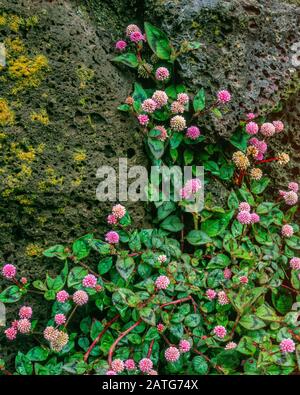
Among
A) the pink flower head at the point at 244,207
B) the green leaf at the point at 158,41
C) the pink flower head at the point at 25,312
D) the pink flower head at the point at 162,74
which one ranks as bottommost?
the pink flower head at the point at 25,312

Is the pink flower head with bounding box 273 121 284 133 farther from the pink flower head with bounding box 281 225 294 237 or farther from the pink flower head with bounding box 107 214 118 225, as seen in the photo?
the pink flower head with bounding box 107 214 118 225

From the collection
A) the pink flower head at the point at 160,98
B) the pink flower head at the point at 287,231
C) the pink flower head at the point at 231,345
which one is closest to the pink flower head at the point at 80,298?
the pink flower head at the point at 231,345

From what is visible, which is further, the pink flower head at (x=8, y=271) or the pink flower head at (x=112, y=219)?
the pink flower head at (x=112, y=219)

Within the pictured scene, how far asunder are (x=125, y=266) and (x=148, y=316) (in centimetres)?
28

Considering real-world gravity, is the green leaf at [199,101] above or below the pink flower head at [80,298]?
above

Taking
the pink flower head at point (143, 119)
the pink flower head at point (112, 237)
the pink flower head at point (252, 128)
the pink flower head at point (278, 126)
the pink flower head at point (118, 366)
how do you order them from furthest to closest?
1. the pink flower head at point (278, 126)
2. the pink flower head at point (252, 128)
3. the pink flower head at point (143, 119)
4. the pink flower head at point (112, 237)
5. the pink flower head at point (118, 366)

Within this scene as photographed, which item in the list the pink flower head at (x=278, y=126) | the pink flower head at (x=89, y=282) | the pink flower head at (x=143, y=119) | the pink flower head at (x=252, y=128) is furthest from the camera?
the pink flower head at (x=278, y=126)

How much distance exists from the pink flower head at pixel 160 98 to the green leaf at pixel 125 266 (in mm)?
841

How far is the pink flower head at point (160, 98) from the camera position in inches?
107

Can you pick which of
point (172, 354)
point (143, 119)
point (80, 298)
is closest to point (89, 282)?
point (80, 298)

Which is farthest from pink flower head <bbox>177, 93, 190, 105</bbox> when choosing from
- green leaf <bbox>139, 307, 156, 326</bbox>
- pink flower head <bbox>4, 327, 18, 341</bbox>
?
pink flower head <bbox>4, 327, 18, 341</bbox>

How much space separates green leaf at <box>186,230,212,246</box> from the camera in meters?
→ 2.74

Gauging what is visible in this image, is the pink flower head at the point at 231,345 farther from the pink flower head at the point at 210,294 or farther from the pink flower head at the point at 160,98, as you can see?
the pink flower head at the point at 160,98

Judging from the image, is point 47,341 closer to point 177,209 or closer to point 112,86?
point 177,209
